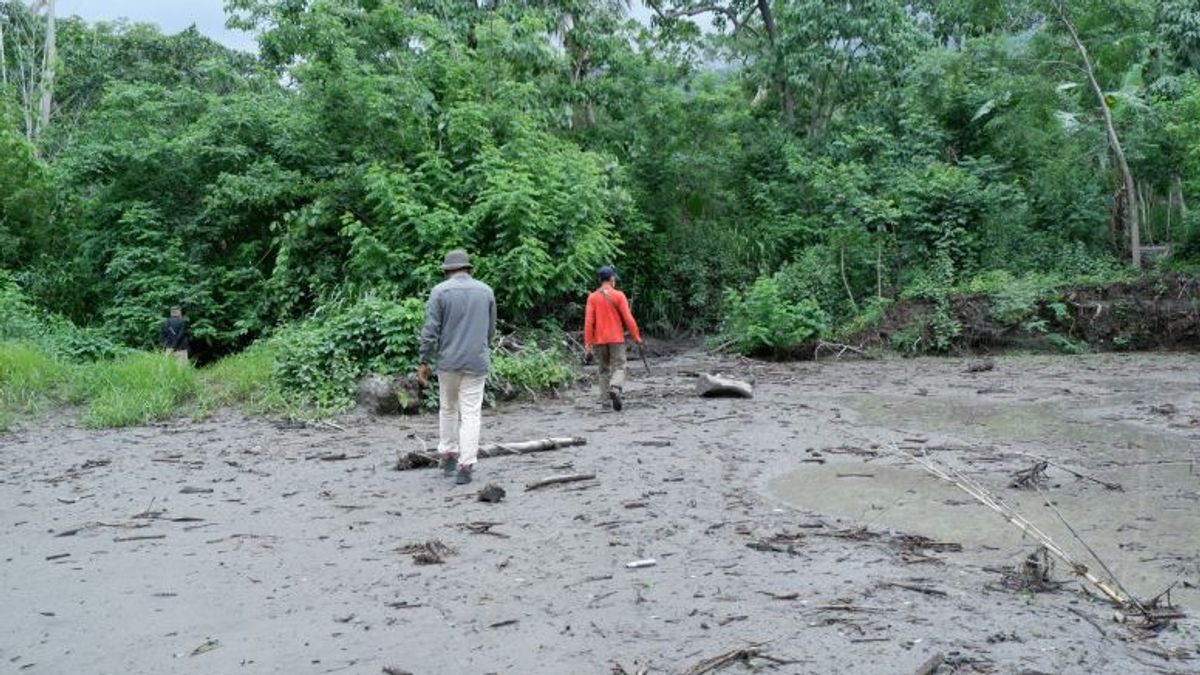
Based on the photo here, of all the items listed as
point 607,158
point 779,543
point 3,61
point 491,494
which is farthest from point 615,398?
point 3,61

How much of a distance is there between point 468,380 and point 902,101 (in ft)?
68.4

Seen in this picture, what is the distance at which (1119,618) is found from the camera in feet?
15.0

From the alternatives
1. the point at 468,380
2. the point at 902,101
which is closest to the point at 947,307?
the point at 902,101

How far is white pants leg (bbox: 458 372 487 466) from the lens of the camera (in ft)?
26.8

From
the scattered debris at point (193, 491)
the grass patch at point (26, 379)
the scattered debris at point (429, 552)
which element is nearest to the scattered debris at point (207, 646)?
the scattered debris at point (429, 552)

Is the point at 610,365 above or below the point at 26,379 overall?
above

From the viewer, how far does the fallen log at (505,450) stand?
898 centimetres

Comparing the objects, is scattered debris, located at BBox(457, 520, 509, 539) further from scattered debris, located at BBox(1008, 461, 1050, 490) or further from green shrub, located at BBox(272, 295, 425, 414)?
green shrub, located at BBox(272, 295, 425, 414)

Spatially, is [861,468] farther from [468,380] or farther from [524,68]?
[524,68]

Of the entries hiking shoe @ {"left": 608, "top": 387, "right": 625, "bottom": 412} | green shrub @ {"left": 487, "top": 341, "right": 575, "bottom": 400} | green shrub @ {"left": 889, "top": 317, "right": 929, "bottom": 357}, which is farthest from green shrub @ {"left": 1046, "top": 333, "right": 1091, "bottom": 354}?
Result: hiking shoe @ {"left": 608, "top": 387, "right": 625, "bottom": 412}

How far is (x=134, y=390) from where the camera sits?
12719mm

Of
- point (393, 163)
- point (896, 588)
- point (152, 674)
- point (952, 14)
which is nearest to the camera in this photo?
point (152, 674)

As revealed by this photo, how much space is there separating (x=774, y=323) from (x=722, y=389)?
718cm

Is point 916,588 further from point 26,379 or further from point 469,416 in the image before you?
point 26,379
